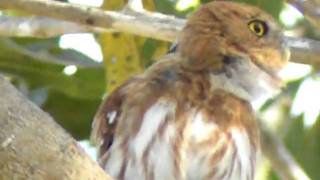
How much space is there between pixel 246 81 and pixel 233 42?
0.36ft

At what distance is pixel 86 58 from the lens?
3814mm

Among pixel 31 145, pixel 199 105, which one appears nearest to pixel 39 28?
pixel 199 105

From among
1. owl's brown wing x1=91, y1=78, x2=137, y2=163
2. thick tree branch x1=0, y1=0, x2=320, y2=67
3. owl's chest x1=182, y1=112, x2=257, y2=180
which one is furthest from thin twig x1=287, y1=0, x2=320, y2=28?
owl's brown wing x1=91, y1=78, x2=137, y2=163

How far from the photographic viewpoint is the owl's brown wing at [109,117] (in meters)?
2.65

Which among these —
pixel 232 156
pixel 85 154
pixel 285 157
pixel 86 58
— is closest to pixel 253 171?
pixel 232 156

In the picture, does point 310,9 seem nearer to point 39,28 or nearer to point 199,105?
point 199,105

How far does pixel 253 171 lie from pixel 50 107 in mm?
1304

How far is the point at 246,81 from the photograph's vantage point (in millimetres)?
2773

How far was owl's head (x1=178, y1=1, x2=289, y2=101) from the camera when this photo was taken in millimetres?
2760

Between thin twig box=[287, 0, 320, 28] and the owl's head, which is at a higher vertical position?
thin twig box=[287, 0, 320, 28]

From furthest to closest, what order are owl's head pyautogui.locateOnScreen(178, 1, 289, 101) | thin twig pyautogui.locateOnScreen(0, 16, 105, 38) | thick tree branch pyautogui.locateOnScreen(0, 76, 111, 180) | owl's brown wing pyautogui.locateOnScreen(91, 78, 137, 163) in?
1. thin twig pyautogui.locateOnScreen(0, 16, 105, 38)
2. owl's head pyautogui.locateOnScreen(178, 1, 289, 101)
3. owl's brown wing pyautogui.locateOnScreen(91, 78, 137, 163)
4. thick tree branch pyautogui.locateOnScreen(0, 76, 111, 180)

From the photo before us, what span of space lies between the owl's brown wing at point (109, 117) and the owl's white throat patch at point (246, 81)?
0.73 feet

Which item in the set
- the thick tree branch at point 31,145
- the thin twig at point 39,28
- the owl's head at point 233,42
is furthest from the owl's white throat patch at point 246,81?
the thick tree branch at point 31,145

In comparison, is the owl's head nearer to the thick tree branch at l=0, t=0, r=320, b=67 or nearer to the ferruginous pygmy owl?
the ferruginous pygmy owl
